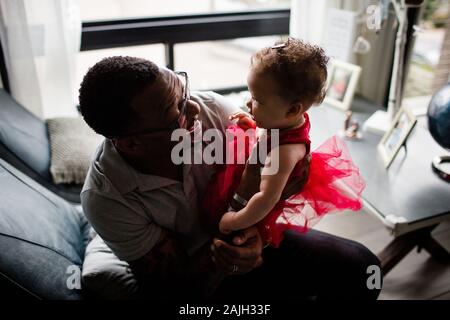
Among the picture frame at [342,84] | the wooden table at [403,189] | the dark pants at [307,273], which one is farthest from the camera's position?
the picture frame at [342,84]

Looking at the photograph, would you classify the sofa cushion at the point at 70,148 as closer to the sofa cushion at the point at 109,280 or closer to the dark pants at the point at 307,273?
the sofa cushion at the point at 109,280

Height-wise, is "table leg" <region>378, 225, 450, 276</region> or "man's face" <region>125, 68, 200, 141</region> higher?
"man's face" <region>125, 68, 200, 141</region>

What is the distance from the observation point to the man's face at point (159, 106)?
3.10 feet

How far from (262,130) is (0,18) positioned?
1296mm

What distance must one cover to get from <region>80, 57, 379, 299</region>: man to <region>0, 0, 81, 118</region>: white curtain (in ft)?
3.01

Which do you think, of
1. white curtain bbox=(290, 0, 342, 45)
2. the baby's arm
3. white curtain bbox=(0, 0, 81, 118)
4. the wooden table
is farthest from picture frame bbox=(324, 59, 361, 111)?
white curtain bbox=(0, 0, 81, 118)

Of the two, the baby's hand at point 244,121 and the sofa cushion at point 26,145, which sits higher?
the baby's hand at point 244,121

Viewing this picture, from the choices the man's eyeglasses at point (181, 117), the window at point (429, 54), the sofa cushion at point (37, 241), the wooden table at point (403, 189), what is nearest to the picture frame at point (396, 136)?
the wooden table at point (403, 189)

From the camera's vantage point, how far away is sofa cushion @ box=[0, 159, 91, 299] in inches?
40.3

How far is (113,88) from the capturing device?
0.91m

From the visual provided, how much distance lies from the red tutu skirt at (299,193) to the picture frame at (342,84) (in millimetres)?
849

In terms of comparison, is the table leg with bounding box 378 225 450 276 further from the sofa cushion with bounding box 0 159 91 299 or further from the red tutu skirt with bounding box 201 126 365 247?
the sofa cushion with bounding box 0 159 91 299

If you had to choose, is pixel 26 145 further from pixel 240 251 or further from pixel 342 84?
pixel 342 84
